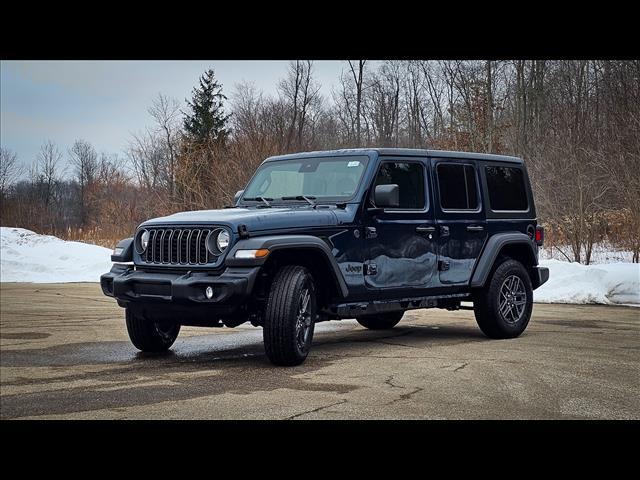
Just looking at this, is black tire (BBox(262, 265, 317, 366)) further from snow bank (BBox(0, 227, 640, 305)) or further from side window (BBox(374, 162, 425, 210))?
snow bank (BBox(0, 227, 640, 305))

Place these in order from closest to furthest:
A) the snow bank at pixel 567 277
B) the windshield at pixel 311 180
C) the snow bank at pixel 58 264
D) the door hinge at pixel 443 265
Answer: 1. the windshield at pixel 311 180
2. the door hinge at pixel 443 265
3. the snow bank at pixel 567 277
4. the snow bank at pixel 58 264

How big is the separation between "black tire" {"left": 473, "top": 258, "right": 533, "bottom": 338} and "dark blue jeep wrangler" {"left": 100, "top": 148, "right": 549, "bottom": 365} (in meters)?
0.01

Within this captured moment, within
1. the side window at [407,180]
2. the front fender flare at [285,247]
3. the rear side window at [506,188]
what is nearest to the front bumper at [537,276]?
the rear side window at [506,188]

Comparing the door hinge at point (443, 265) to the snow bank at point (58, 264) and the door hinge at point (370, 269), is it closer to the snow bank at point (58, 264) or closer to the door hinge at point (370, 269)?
the door hinge at point (370, 269)

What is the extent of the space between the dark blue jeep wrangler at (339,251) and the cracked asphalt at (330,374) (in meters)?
0.44

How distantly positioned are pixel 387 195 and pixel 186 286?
2195 millimetres

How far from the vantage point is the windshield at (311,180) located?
26.4ft

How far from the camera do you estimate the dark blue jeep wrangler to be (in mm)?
6812

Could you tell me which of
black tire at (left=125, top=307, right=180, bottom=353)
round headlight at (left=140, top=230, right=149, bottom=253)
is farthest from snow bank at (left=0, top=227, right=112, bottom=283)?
round headlight at (left=140, top=230, right=149, bottom=253)

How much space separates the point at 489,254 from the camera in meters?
9.12

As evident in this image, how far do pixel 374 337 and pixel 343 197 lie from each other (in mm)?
2293
